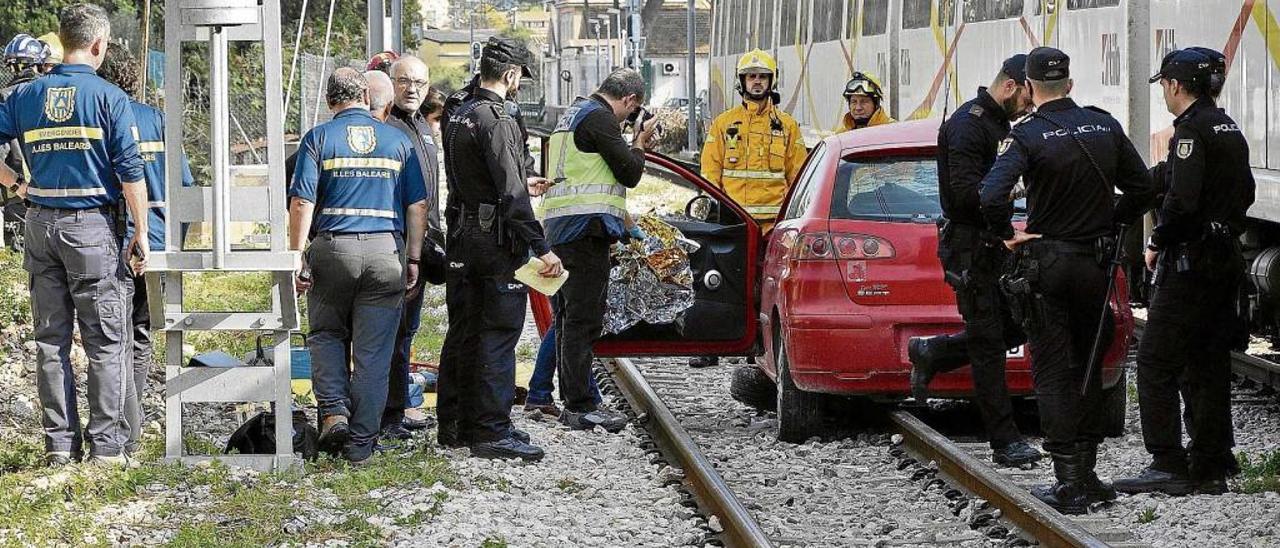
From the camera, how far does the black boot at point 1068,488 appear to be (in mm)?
7438

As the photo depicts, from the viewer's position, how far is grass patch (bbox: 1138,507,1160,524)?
7.30 metres

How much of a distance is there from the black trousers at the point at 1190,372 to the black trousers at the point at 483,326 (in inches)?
108

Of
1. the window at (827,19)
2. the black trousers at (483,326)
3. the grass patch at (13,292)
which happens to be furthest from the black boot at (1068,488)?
the window at (827,19)

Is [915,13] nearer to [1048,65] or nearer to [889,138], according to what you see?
[889,138]

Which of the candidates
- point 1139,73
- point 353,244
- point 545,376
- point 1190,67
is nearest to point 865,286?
point 1190,67

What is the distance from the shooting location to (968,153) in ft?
26.8

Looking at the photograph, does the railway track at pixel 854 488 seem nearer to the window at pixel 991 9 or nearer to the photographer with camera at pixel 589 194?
the photographer with camera at pixel 589 194

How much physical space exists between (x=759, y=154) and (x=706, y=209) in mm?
1060

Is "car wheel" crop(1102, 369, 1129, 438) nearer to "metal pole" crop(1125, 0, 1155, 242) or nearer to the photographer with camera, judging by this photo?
the photographer with camera

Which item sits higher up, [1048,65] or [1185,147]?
[1048,65]

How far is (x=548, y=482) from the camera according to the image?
27.8 ft

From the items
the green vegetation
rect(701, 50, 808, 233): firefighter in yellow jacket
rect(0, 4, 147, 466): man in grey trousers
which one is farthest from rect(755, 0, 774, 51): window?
rect(0, 4, 147, 466): man in grey trousers

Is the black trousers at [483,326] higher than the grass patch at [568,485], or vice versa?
the black trousers at [483,326]

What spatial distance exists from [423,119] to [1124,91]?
4767 mm
